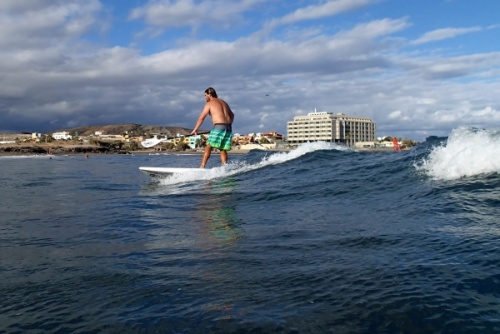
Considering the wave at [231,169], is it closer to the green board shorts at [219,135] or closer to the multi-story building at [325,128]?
the green board shorts at [219,135]

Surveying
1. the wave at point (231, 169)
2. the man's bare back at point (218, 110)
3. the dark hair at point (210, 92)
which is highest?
the dark hair at point (210, 92)

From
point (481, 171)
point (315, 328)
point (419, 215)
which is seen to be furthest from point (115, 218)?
point (481, 171)

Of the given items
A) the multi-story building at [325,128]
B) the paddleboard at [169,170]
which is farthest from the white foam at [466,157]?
the multi-story building at [325,128]

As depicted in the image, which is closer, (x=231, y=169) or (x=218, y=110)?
(x=218, y=110)

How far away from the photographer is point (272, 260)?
157 inches

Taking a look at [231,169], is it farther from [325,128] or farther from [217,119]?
[325,128]

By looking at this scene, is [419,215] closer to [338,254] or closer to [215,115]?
[338,254]

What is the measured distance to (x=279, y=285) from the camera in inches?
130

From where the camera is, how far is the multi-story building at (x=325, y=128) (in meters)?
129

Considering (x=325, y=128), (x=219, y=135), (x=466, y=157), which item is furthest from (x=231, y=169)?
(x=325, y=128)

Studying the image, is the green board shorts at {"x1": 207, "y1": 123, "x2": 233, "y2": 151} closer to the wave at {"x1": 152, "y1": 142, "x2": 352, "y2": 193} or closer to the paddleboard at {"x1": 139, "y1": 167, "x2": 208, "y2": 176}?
the wave at {"x1": 152, "y1": 142, "x2": 352, "y2": 193}

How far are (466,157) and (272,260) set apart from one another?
17.7 feet

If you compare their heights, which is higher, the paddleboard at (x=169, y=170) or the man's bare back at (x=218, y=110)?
the man's bare back at (x=218, y=110)

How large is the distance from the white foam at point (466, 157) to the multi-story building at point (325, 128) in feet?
374
